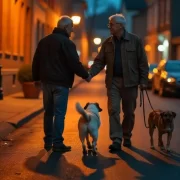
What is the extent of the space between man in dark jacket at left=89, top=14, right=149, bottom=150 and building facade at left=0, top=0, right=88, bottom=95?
11.9 m

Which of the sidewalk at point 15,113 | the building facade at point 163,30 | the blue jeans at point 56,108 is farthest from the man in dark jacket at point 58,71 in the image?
the building facade at point 163,30

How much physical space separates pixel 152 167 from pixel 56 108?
1.82 meters

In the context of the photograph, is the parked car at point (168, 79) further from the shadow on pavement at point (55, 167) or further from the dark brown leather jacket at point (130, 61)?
the shadow on pavement at point (55, 167)

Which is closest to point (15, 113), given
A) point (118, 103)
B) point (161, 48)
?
point (118, 103)

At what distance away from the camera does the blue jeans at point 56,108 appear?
8.40m

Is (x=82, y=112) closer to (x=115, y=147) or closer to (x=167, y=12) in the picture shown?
(x=115, y=147)

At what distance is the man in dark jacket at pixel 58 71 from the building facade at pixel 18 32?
11786mm

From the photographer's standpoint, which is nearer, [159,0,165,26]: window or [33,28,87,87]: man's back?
[33,28,87,87]: man's back

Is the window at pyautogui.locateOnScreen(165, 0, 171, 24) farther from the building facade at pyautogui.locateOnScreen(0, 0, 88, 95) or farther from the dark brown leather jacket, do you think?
the dark brown leather jacket

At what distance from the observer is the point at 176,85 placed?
2227 centimetres

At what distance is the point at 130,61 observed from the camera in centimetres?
866

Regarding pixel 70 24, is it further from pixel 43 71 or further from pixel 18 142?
pixel 18 142

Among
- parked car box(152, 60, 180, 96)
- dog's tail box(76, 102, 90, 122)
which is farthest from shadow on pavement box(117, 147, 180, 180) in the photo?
parked car box(152, 60, 180, 96)

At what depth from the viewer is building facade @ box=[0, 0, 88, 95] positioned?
20.7m
